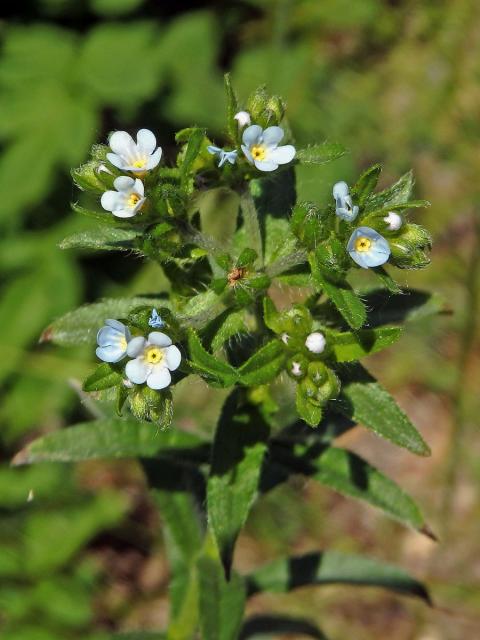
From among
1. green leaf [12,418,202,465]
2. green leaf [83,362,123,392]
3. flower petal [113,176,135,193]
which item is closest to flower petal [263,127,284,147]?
flower petal [113,176,135,193]

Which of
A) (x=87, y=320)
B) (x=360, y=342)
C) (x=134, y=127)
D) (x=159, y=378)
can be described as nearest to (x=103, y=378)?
(x=159, y=378)

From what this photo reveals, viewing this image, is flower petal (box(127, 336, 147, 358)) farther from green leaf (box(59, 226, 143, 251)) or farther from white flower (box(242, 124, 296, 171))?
white flower (box(242, 124, 296, 171))

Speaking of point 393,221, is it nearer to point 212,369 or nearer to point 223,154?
point 223,154

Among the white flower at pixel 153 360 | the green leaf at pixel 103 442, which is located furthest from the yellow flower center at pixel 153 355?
the green leaf at pixel 103 442

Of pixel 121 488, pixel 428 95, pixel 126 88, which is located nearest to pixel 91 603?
pixel 121 488

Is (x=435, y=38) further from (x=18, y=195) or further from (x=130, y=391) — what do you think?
(x=130, y=391)

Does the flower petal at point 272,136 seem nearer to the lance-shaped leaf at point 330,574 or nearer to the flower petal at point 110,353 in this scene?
the flower petal at point 110,353
